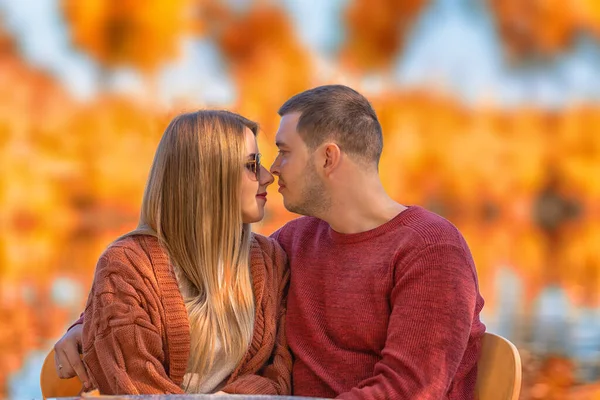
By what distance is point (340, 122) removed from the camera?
5.56ft

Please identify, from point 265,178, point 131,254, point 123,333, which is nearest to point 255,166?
point 265,178

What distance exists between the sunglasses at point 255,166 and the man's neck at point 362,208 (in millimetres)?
174

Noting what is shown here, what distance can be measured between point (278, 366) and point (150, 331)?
272mm

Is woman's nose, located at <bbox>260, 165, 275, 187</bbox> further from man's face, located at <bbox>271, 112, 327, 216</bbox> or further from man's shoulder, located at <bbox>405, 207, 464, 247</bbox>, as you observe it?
man's shoulder, located at <bbox>405, 207, 464, 247</bbox>

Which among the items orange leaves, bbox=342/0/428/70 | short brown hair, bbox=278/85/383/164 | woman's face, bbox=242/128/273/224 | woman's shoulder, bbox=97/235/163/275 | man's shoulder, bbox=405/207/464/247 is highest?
orange leaves, bbox=342/0/428/70

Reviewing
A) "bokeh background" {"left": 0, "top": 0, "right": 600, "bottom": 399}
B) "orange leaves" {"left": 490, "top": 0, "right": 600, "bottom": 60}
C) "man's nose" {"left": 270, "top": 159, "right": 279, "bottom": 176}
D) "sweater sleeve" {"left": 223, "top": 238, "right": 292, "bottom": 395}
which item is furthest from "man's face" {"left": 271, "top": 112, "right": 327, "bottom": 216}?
"orange leaves" {"left": 490, "top": 0, "right": 600, "bottom": 60}

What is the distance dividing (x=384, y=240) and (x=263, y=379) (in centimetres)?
35

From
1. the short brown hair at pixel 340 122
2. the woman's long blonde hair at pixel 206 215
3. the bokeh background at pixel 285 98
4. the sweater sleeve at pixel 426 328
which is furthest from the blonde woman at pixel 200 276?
the bokeh background at pixel 285 98

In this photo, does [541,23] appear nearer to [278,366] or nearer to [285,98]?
[285,98]

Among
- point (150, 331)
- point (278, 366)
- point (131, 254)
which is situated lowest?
point (278, 366)

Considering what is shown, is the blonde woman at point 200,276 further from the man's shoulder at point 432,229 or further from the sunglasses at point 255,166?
the man's shoulder at point 432,229

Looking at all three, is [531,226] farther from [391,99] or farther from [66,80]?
[66,80]

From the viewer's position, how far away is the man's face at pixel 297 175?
1.71 m

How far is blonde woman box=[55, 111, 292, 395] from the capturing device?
1613 millimetres
